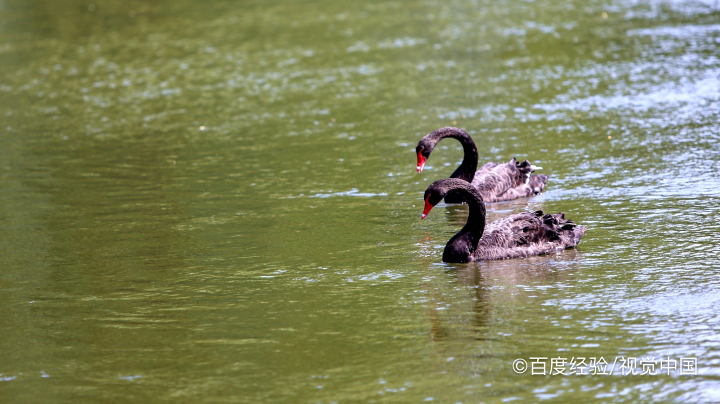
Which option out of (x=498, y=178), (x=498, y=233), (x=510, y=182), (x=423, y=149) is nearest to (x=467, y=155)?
(x=498, y=178)

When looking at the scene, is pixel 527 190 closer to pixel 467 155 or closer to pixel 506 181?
pixel 506 181

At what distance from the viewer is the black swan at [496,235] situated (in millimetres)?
9250

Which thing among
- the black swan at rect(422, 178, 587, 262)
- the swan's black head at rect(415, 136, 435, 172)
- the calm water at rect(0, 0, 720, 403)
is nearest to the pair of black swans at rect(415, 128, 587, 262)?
the black swan at rect(422, 178, 587, 262)

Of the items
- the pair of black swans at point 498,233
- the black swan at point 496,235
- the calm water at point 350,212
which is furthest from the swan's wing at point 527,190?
the black swan at point 496,235

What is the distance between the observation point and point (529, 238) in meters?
9.38

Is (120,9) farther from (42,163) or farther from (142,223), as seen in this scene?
(142,223)

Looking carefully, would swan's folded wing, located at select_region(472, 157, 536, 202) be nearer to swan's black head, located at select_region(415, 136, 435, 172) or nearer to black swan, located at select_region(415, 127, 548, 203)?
black swan, located at select_region(415, 127, 548, 203)

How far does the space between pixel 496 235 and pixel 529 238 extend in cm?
34

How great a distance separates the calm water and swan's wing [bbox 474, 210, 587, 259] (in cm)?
13

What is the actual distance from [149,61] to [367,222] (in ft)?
45.3

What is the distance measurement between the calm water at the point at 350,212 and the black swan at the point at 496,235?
0.48 feet

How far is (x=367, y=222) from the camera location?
36.0 ft

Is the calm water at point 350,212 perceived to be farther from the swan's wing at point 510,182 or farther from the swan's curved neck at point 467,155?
the swan's curved neck at point 467,155

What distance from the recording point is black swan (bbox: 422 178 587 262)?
9250 millimetres
